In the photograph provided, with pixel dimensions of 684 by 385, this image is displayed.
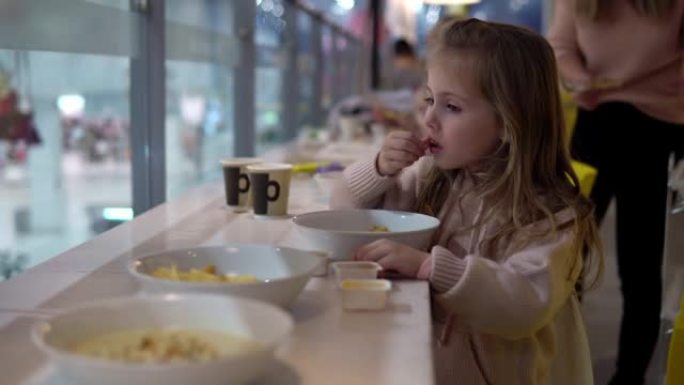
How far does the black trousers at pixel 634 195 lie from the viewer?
2449 millimetres

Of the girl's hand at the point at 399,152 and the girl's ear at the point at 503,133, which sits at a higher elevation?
the girl's ear at the point at 503,133

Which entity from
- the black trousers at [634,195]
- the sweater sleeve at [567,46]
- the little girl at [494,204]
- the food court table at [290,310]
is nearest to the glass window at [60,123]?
the food court table at [290,310]

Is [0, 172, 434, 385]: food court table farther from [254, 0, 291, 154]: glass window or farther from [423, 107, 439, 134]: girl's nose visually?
[254, 0, 291, 154]: glass window

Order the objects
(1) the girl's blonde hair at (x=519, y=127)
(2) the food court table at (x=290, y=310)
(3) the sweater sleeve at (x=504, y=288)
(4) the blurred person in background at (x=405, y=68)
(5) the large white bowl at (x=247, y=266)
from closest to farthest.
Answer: (2) the food court table at (x=290, y=310)
(5) the large white bowl at (x=247, y=266)
(3) the sweater sleeve at (x=504, y=288)
(1) the girl's blonde hair at (x=519, y=127)
(4) the blurred person in background at (x=405, y=68)

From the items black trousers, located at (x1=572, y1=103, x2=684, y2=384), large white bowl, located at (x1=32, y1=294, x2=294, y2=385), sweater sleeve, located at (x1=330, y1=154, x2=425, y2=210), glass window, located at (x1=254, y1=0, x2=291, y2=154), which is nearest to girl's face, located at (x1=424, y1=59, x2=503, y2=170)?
sweater sleeve, located at (x1=330, y1=154, x2=425, y2=210)

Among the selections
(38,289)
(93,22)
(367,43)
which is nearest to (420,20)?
(367,43)

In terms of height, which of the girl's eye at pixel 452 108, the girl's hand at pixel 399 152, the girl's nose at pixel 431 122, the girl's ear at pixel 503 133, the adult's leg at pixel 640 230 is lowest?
the adult's leg at pixel 640 230

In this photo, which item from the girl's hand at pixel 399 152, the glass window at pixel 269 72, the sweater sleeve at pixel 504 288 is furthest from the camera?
the glass window at pixel 269 72

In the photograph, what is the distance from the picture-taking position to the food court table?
2.67ft

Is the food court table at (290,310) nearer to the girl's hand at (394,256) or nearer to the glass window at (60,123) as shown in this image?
the girl's hand at (394,256)

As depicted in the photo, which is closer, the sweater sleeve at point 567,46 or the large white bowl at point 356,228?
the large white bowl at point 356,228

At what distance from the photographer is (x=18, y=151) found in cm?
316

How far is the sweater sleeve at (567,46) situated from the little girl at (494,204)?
97cm

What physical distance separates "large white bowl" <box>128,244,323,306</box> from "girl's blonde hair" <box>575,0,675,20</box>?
151 centimetres
